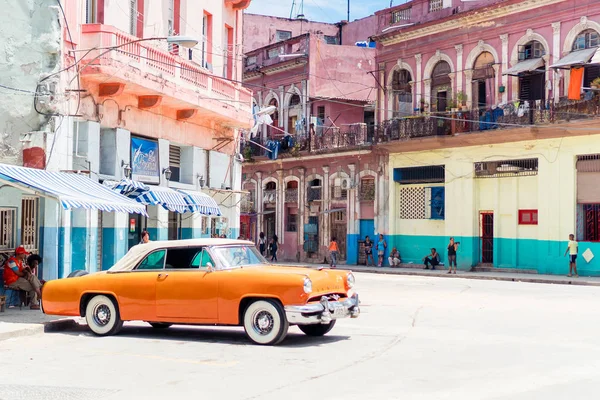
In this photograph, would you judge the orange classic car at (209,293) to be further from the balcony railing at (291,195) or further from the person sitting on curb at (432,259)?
the balcony railing at (291,195)

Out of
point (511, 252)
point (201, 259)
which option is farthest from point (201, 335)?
point (511, 252)

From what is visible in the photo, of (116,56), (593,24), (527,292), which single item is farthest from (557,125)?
(116,56)

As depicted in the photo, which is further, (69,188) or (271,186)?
(271,186)

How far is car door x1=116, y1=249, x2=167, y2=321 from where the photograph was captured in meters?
12.5

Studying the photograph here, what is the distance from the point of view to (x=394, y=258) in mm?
37625

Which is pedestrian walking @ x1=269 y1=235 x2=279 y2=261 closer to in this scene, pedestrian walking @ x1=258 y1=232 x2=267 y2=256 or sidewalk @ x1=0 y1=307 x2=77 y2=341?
pedestrian walking @ x1=258 y1=232 x2=267 y2=256

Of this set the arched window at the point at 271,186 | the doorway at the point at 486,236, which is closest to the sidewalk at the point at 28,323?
the doorway at the point at 486,236

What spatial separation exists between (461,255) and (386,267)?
4.01 m

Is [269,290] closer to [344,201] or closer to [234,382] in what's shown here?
[234,382]

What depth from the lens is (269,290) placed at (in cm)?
1152

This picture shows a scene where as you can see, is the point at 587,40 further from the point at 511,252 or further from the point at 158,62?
the point at 158,62

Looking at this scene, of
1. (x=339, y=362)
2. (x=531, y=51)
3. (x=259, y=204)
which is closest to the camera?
(x=339, y=362)

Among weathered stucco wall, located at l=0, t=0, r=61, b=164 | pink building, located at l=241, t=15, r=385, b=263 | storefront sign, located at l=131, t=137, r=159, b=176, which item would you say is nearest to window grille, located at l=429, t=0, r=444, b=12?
pink building, located at l=241, t=15, r=385, b=263

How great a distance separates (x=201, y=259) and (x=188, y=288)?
49cm
